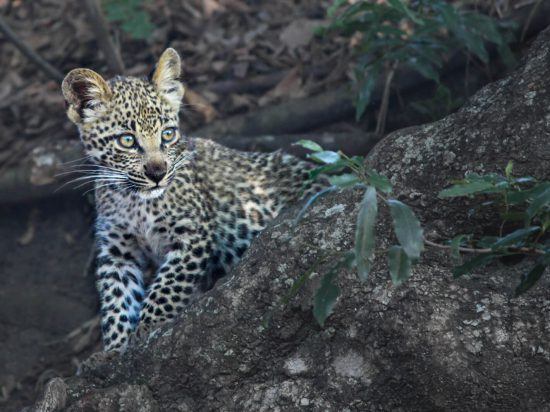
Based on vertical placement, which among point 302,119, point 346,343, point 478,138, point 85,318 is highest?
point 478,138

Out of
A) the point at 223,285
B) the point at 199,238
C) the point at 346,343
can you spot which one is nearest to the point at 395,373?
the point at 346,343

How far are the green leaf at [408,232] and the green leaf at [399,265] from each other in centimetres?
9

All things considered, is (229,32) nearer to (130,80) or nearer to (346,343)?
(130,80)

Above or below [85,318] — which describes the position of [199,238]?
above

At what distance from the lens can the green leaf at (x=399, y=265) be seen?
145 inches

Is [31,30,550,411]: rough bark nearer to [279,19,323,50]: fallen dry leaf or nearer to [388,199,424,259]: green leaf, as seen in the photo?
[388,199,424,259]: green leaf

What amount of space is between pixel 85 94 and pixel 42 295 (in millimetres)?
3153

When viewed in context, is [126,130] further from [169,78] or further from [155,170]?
[169,78]

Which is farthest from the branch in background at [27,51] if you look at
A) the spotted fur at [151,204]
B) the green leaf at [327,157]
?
the green leaf at [327,157]

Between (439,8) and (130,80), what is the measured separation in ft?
8.67

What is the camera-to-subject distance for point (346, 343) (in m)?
4.98

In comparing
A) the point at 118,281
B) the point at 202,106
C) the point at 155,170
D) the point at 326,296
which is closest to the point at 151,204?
the point at 155,170

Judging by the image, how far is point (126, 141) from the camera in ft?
21.5

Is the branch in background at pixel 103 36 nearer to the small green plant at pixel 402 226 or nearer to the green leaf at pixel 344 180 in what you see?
the small green plant at pixel 402 226
